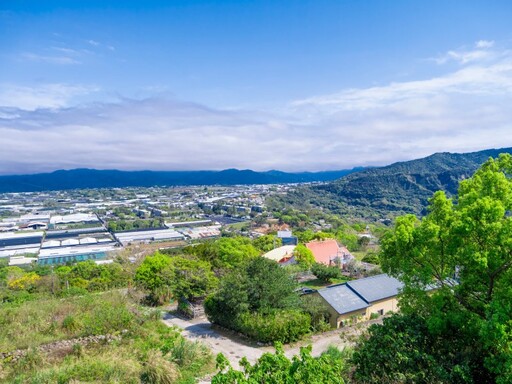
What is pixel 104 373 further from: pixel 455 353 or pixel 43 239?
pixel 43 239

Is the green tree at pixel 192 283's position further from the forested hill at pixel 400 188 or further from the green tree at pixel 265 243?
the forested hill at pixel 400 188

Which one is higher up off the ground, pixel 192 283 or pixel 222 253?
Result: pixel 192 283

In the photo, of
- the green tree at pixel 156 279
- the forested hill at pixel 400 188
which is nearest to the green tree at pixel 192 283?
the green tree at pixel 156 279

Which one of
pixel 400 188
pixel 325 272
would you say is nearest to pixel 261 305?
pixel 325 272

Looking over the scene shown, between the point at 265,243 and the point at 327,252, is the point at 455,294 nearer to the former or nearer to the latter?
the point at 327,252

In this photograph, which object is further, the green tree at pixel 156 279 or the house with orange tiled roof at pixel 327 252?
the house with orange tiled roof at pixel 327 252

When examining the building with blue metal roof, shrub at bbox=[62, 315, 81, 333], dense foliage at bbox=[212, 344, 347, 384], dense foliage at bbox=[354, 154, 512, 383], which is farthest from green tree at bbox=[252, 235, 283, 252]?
dense foliage at bbox=[212, 344, 347, 384]

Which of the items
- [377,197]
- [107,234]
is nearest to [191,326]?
[107,234]
